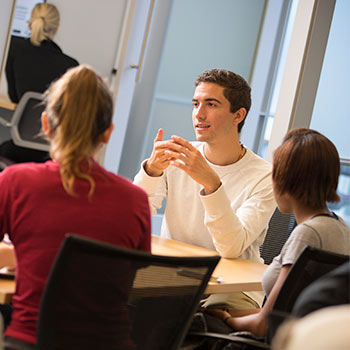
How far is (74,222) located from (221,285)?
642 mm

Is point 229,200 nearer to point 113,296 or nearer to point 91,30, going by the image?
point 113,296

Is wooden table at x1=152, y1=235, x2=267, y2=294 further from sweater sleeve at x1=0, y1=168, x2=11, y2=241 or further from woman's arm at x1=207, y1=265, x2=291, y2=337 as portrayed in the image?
sweater sleeve at x1=0, y1=168, x2=11, y2=241

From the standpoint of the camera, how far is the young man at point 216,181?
7.43 ft

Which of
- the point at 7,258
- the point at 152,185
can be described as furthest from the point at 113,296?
the point at 152,185

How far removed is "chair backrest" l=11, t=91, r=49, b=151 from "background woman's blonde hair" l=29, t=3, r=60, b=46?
99 cm

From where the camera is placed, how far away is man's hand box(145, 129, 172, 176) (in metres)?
2.39

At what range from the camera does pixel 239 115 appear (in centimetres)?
275

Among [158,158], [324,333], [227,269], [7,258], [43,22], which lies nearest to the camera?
[324,333]

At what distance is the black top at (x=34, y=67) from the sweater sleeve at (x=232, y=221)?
2.47 metres

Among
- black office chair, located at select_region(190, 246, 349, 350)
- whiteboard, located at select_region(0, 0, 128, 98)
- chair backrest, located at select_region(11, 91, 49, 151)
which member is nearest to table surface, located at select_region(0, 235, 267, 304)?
black office chair, located at select_region(190, 246, 349, 350)

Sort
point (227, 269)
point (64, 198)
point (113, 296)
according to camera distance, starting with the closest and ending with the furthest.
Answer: point (113, 296) → point (64, 198) → point (227, 269)

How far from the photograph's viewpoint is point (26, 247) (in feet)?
4.36

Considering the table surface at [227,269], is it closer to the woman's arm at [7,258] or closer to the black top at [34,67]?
the woman's arm at [7,258]

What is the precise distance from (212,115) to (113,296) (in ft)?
5.07
